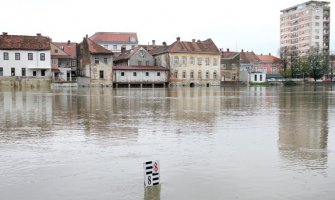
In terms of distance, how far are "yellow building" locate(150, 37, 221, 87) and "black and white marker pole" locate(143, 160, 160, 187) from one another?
83677mm

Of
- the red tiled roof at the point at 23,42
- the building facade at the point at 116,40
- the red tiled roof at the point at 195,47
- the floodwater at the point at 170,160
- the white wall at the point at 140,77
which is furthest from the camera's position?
the building facade at the point at 116,40

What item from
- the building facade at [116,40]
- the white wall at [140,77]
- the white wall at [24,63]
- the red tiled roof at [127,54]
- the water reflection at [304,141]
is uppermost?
the building facade at [116,40]

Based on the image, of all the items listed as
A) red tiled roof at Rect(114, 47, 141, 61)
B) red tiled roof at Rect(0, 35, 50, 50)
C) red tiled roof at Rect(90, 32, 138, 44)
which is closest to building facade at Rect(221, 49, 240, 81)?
red tiled roof at Rect(114, 47, 141, 61)

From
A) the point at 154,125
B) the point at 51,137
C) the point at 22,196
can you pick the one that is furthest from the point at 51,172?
the point at 154,125

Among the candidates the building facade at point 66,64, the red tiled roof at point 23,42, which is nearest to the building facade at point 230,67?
the building facade at point 66,64

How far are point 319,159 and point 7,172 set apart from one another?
6482 mm

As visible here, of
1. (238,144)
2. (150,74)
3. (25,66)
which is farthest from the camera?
(150,74)

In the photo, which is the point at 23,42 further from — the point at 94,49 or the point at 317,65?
the point at 317,65

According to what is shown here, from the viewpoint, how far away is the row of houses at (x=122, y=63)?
245 ft

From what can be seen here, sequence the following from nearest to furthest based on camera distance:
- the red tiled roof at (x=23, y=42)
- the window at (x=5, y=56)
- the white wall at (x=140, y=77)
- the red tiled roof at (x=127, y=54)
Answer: the window at (x=5, y=56) → the red tiled roof at (x=23, y=42) → the white wall at (x=140, y=77) → the red tiled roof at (x=127, y=54)

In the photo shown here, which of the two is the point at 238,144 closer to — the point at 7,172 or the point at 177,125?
the point at 177,125

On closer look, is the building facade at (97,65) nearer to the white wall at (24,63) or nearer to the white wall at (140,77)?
the white wall at (140,77)

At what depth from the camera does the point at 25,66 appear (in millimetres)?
74750

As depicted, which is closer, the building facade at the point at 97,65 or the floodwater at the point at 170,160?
the floodwater at the point at 170,160
